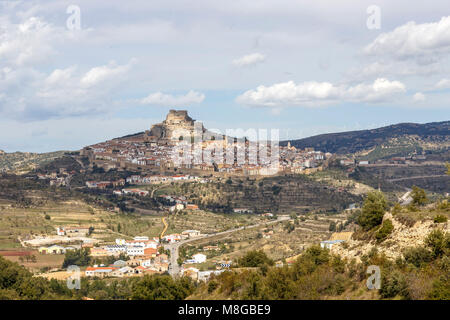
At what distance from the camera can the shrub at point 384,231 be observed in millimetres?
23016

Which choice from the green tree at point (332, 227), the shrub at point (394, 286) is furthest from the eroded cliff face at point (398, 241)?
the green tree at point (332, 227)

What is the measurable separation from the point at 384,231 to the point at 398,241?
4.27ft

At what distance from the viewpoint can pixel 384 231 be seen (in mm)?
23078

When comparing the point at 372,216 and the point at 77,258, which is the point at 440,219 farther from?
the point at 77,258

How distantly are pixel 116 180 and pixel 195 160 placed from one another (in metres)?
17.9

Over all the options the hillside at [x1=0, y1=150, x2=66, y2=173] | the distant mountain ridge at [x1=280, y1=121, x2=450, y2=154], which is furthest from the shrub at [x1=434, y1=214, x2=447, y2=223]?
the distant mountain ridge at [x1=280, y1=121, x2=450, y2=154]

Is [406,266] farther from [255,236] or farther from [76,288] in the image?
[255,236]

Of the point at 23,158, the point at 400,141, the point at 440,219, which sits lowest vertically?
the point at 440,219

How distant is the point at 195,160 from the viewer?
106m

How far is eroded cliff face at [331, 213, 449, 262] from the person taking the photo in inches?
825

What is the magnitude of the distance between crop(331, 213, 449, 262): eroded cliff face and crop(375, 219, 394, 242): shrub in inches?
6.9

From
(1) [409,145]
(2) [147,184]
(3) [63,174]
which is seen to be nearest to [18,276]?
(2) [147,184]

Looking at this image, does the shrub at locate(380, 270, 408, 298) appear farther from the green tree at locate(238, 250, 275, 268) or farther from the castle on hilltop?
the castle on hilltop

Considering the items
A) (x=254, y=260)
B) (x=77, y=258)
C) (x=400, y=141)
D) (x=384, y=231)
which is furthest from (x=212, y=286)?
A: (x=400, y=141)
